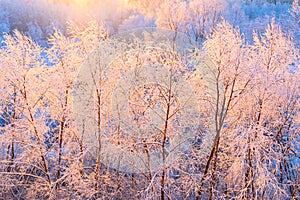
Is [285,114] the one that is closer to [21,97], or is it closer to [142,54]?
[142,54]

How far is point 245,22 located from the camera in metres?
23.6

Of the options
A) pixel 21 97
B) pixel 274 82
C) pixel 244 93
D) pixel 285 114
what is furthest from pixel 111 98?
pixel 285 114

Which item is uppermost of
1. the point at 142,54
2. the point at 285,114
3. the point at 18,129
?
the point at 142,54

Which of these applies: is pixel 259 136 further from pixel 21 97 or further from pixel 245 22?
pixel 245 22

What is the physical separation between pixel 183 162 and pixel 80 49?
12.1 feet

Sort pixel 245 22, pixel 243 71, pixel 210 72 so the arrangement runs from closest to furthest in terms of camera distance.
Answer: pixel 243 71 < pixel 210 72 < pixel 245 22

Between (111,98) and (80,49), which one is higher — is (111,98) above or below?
below

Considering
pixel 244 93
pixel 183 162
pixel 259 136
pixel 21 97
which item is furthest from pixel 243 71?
pixel 21 97

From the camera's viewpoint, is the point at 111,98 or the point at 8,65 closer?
the point at 8,65

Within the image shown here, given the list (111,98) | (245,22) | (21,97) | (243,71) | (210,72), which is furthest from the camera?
(245,22)

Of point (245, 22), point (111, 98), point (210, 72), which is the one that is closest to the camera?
point (210, 72)

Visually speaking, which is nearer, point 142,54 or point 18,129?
point 18,129

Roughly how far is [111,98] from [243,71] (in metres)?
3.16

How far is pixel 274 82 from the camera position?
621 cm
